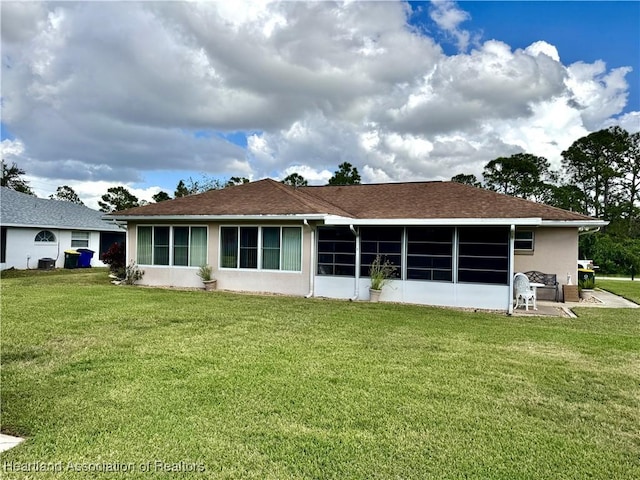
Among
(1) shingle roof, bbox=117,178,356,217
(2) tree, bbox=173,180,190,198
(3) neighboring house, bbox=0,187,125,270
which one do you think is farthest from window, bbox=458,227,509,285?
(2) tree, bbox=173,180,190,198

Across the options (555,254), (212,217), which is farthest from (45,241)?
(555,254)

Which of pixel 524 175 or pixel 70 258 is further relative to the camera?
pixel 524 175

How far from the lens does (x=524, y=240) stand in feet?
46.2

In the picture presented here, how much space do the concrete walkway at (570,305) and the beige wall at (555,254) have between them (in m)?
0.99

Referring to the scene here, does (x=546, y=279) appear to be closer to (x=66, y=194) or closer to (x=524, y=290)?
(x=524, y=290)

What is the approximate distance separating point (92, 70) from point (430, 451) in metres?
16.8

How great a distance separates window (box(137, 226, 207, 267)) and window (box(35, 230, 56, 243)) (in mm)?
10400

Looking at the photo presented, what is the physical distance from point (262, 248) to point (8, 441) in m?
10.3

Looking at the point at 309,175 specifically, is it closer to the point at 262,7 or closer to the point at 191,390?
the point at 262,7

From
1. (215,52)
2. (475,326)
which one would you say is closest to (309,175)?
(215,52)

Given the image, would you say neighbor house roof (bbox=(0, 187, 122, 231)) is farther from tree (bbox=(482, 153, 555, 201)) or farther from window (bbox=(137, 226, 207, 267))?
tree (bbox=(482, 153, 555, 201))

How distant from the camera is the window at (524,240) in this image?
1404cm

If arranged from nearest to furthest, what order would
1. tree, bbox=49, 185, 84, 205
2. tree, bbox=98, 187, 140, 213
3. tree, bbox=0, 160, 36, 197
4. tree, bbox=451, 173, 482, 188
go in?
1. tree, bbox=451, 173, 482, 188
2. tree, bbox=0, 160, 36, 197
3. tree, bbox=98, 187, 140, 213
4. tree, bbox=49, 185, 84, 205

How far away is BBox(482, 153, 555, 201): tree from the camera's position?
122 ft
